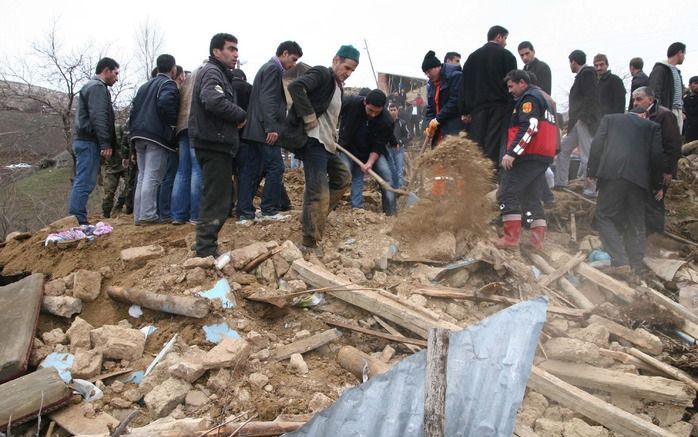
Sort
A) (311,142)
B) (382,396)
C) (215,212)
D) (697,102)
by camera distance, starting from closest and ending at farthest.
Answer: (382,396), (215,212), (311,142), (697,102)

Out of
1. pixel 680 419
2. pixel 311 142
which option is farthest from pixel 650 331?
pixel 311 142

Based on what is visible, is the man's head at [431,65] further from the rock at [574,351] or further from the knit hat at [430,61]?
the rock at [574,351]

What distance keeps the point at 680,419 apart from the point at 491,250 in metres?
2.08

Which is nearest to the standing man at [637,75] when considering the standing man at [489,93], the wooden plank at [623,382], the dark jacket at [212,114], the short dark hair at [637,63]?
the short dark hair at [637,63]

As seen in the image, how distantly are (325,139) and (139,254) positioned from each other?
2.14m

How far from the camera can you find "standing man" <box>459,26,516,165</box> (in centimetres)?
579

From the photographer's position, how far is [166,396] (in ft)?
9.65

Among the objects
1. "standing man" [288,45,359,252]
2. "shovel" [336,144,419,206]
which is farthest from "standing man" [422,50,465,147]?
"standing man" [288,45,359,252]

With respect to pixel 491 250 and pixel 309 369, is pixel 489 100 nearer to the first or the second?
pixel 491 250

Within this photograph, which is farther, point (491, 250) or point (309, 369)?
point (491, 250)

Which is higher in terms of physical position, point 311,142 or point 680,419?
point 311,142

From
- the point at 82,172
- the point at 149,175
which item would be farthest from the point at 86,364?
the point at 82,172

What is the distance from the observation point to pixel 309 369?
3373 mm

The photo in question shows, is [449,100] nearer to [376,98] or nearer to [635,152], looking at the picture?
[376,98]
